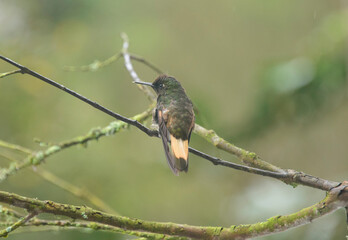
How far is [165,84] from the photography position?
2117mm

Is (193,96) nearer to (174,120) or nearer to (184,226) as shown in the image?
(174,120)

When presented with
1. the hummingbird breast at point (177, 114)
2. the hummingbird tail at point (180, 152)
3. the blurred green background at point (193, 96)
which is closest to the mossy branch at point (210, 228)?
the hummingbird tail at point (180, 152)

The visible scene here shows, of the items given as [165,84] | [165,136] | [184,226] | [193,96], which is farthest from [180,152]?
[193,96]

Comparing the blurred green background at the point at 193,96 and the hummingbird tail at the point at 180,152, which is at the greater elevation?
the blurred green background at the point at 193,96

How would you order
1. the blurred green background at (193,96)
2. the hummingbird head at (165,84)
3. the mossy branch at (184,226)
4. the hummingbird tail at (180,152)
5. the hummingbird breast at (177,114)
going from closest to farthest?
the mossy branch at (184,226), the hummingbird tail at (180,152), the hummingbird breast at (177,114), the hummingbird head at (165,84), the blurred green background at (193,96)

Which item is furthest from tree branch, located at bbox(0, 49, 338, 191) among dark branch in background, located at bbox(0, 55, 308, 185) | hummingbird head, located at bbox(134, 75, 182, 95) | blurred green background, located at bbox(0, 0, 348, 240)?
blurred green background, located at bbox(0, 0, 348, 240)

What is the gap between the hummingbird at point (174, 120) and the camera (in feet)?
5.26

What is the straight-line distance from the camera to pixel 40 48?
15.0ft

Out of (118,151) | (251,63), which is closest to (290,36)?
(251,63)

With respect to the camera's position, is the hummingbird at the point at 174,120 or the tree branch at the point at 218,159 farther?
the hummingbird at the point at 174,120

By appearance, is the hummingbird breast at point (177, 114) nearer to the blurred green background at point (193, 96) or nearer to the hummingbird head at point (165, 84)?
the hummingbird head at point (165, 84)

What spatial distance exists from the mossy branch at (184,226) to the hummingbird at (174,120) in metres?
0.28

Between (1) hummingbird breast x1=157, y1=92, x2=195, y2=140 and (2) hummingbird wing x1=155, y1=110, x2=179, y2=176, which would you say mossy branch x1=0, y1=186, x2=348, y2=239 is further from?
(1) hummingbird breast x1=157, y1=92, x2=195, y2=140

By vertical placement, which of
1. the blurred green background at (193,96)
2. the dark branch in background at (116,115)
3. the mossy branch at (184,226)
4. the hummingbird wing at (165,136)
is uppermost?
the blurred green background at (193,96)
